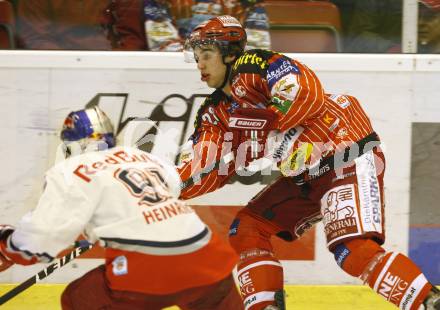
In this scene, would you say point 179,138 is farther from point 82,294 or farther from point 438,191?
point 82,294

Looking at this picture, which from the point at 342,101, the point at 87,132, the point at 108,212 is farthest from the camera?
the point at 342,101

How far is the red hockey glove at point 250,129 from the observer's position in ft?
12.4

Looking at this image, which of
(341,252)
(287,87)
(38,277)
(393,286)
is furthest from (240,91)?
(38,277)

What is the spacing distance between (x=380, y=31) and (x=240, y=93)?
1.14m

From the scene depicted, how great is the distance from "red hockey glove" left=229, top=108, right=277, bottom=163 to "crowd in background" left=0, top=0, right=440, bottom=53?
0.81m

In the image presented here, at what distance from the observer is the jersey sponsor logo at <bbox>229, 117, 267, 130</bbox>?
3795 mm

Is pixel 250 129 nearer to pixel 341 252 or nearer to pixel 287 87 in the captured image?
pixel 287 87

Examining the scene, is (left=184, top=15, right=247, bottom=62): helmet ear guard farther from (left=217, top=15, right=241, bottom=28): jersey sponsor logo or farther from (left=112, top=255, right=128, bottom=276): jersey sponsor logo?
(left=112, top=255, right=128, bottom=276): jersey sponsor logo

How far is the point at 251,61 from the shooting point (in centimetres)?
380

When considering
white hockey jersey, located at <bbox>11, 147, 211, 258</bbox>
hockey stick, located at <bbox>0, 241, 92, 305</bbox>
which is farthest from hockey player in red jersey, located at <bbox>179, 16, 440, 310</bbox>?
white hockey jersey, located at <bbox>11, 147, 211, 258</bbox>

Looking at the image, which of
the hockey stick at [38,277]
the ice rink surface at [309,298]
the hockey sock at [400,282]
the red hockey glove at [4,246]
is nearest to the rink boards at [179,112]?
the ice rink surface at [309,298]

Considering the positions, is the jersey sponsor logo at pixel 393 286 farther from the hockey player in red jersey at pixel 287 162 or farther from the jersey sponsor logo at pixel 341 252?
the jersey sponsor logo at pixel 341 252

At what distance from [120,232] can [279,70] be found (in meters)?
1.13

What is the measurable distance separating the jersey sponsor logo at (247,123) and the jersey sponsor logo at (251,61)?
201mm
